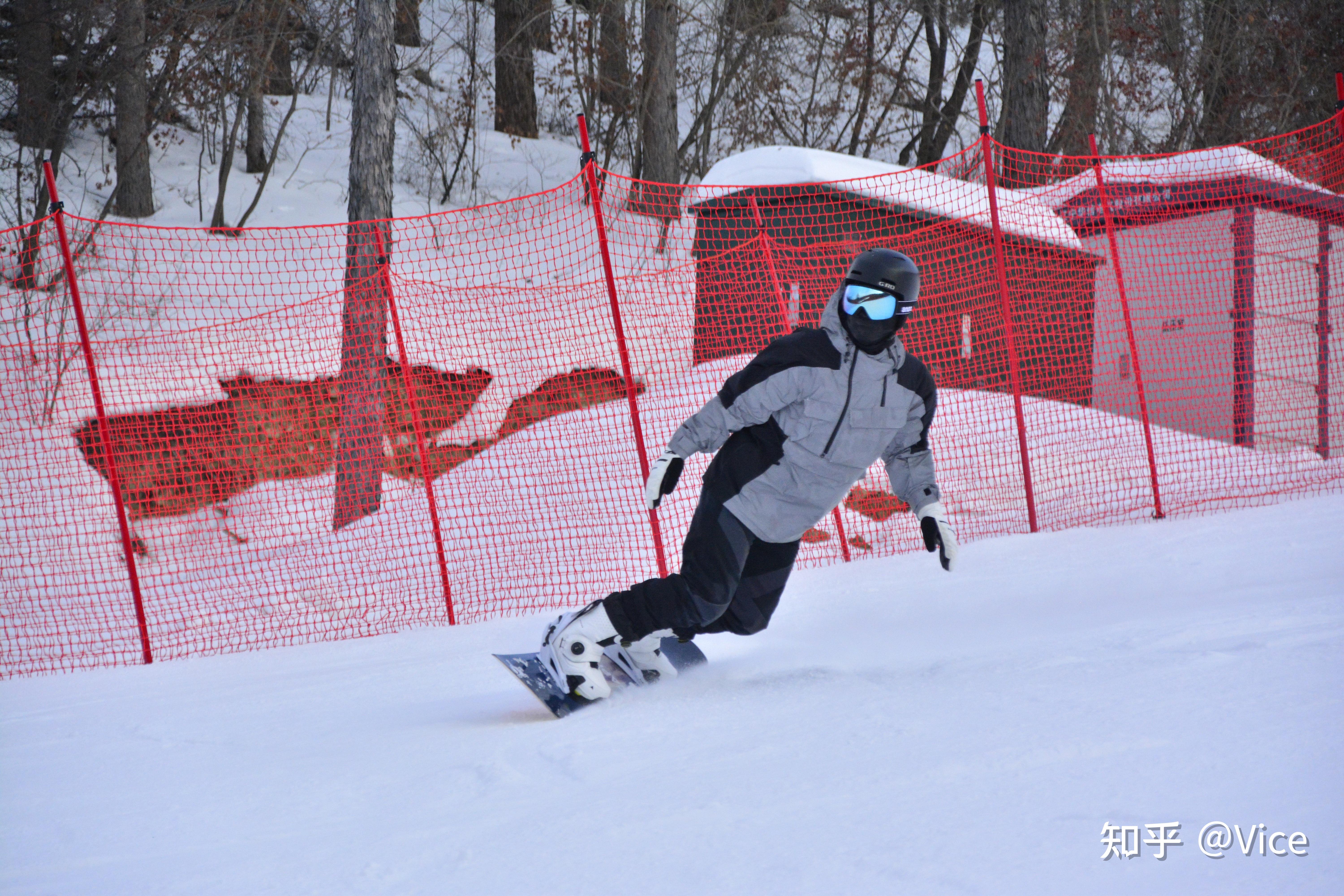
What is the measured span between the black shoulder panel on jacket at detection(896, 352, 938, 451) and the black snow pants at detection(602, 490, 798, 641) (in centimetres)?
64

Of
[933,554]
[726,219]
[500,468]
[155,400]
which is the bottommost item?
[933,554]

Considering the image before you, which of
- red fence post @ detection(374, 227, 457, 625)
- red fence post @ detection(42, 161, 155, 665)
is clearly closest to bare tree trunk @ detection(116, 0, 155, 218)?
red fence post @ detection(42, 161, 155, 665)

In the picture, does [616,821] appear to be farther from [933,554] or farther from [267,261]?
[267,261]

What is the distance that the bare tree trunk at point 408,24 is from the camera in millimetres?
17844

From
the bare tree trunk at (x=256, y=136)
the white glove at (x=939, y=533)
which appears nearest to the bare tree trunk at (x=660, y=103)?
the bare tree trunk at (x=256, y=136)

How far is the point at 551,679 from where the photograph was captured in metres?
3.43

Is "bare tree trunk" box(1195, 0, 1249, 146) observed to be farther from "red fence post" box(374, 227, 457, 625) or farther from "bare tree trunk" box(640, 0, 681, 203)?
"red fence post" box(374, 227, 457, 625)

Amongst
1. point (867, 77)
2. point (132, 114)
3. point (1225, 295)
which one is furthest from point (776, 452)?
point (867, 77)

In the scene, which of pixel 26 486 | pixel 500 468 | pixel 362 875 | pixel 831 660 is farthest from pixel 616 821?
pixel 26 486

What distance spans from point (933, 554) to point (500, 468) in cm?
345

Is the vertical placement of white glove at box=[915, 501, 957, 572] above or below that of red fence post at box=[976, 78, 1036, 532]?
below

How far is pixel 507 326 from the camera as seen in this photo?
11422 millimetres

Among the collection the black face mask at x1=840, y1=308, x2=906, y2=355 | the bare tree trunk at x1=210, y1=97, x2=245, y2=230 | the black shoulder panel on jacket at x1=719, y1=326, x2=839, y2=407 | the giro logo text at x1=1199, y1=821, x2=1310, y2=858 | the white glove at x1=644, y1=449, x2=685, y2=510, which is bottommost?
the giro logo text at x1=1199, y1=821, x2=1310, y2=858

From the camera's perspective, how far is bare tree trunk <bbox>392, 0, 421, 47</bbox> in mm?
17844
